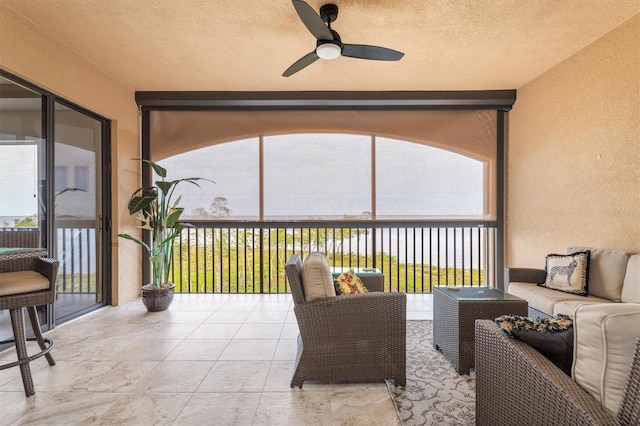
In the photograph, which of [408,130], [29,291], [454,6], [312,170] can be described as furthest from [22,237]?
[408,130]

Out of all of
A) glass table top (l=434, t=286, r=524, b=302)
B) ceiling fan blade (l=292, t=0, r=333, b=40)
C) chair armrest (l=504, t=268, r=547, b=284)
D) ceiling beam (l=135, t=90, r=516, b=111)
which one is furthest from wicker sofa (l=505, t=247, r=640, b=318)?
ceiling fan blade (l=292, t=0, r=333, b=40)

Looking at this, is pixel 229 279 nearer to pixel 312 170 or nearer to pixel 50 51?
pixel 312 170

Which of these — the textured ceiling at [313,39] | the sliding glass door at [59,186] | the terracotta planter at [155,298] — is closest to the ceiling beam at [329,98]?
the textured ceiling at [313,39]

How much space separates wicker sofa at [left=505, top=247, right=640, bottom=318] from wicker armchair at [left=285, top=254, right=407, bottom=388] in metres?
1.41

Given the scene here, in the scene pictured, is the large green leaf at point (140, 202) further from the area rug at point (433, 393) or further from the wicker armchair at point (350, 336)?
the area rug at point (433, 393)

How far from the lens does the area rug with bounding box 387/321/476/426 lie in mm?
1819

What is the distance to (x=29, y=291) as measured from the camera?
213 centimetres

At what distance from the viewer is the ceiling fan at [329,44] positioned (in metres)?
2.28

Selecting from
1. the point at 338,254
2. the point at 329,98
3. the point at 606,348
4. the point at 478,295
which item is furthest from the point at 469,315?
the point at 329,98

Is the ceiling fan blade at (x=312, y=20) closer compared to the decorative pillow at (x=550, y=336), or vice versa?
the decorative pillow at (x=550, y=336)

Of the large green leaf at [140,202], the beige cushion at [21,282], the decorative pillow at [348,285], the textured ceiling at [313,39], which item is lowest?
the decorative pillow at [348,285]

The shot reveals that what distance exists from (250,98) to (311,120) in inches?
34.9

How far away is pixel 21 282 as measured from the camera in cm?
212

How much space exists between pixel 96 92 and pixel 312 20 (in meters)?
2.86
